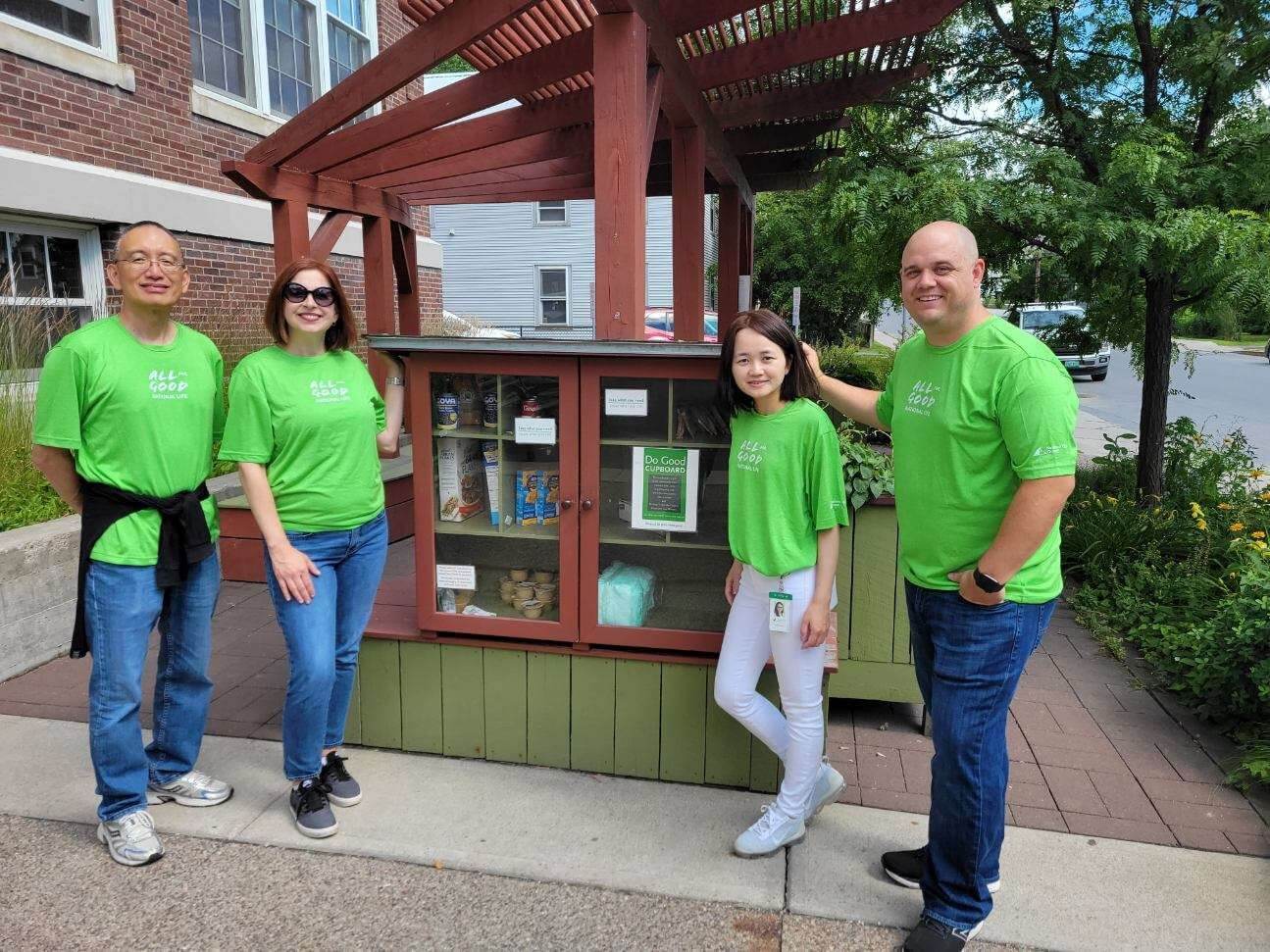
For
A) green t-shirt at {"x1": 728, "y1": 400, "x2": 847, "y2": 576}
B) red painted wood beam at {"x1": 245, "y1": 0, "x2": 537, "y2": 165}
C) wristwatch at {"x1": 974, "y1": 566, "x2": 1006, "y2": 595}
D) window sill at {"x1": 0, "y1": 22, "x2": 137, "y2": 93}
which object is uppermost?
window sill at {"x1": 0, "y1": 22, "x2": 137, "y2": 93}

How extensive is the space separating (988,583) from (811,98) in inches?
220

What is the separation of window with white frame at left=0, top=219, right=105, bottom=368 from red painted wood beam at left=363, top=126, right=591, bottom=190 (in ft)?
8.41

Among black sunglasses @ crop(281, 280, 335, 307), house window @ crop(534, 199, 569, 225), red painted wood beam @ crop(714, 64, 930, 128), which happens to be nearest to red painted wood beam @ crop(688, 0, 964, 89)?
red painted wood beam @ crop(714, 64, 930, 128)

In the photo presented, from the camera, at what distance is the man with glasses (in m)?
2.68

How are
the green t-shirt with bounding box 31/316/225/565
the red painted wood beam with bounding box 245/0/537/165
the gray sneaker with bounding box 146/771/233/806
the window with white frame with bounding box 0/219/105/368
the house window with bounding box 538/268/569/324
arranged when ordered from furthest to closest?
the house window with bounding box 538/268/569/324, the window with white frame with bounding box 0/219/105/368, the red painted wood beam with bounding box 245/0/537/165, the gray sneaker with bounding box 146/771/233/806, the green t-shirt with bounding box 31/316/225/565

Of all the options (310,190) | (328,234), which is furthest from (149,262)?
(328,234)

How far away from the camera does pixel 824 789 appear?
3.08 metres

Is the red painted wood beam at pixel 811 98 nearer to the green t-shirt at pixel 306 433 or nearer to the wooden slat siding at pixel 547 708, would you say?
A: the green t-shirt at pixel 306 433


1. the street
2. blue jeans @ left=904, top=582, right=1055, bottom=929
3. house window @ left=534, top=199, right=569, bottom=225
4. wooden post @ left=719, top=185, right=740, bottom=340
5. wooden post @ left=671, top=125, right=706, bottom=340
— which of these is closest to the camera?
blue jeans @ left=904, top=582, right=1055, bottom=929

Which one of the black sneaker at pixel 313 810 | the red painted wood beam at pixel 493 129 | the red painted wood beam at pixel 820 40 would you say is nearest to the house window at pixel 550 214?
the red painted wood beam at pixel 493 129

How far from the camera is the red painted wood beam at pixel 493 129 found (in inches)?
230

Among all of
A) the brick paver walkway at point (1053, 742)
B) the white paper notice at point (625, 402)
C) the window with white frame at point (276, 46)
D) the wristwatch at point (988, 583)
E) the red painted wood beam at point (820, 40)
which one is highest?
the window with white frame at point (276, 46)

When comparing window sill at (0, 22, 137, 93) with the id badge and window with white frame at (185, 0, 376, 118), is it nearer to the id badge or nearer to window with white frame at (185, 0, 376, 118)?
window with white frame at (185, 0, 376, 118)

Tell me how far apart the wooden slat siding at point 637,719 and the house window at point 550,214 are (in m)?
23.1
